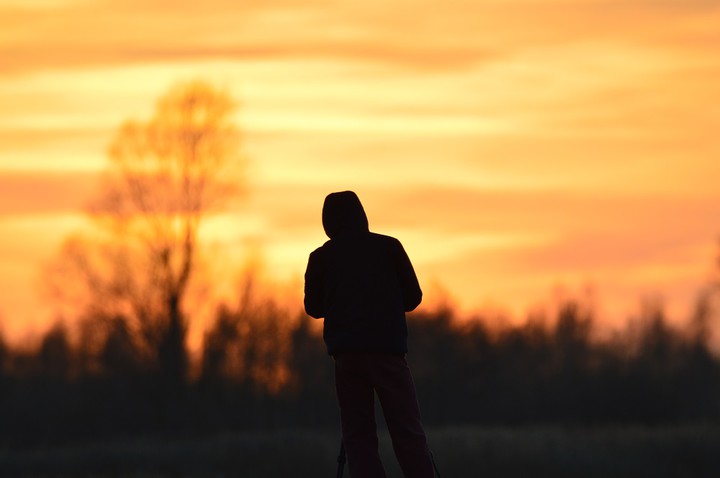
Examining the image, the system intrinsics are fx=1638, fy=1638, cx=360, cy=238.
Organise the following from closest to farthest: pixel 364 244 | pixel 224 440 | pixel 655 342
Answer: pixel 364 244 < pixel 224 440 < pixel 655 342

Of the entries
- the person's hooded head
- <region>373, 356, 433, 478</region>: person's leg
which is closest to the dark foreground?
<region>373, 356, 433, 478</region>: person's leg

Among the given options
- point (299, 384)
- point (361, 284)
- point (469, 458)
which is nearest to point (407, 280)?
point (361, 284)

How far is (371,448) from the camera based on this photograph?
31.6 ft

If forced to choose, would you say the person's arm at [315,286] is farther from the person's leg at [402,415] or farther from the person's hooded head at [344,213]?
the person's leg at [402,415]

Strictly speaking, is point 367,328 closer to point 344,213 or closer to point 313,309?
point 313,309

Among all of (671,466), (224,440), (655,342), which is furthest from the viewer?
(655,342)

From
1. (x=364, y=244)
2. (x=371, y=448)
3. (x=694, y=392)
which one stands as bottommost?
(x=694, y=392)

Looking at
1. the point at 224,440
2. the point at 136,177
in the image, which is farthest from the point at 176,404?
the point at 224,440

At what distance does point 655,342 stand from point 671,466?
1311 inches

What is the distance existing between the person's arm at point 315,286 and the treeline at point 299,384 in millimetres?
41219

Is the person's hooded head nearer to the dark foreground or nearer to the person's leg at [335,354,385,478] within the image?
the person's leg at [335,354,385,478]

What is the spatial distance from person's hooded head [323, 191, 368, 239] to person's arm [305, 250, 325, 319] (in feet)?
0.69

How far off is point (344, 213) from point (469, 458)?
17970 mm

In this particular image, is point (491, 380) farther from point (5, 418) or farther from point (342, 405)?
point (342, 405)
